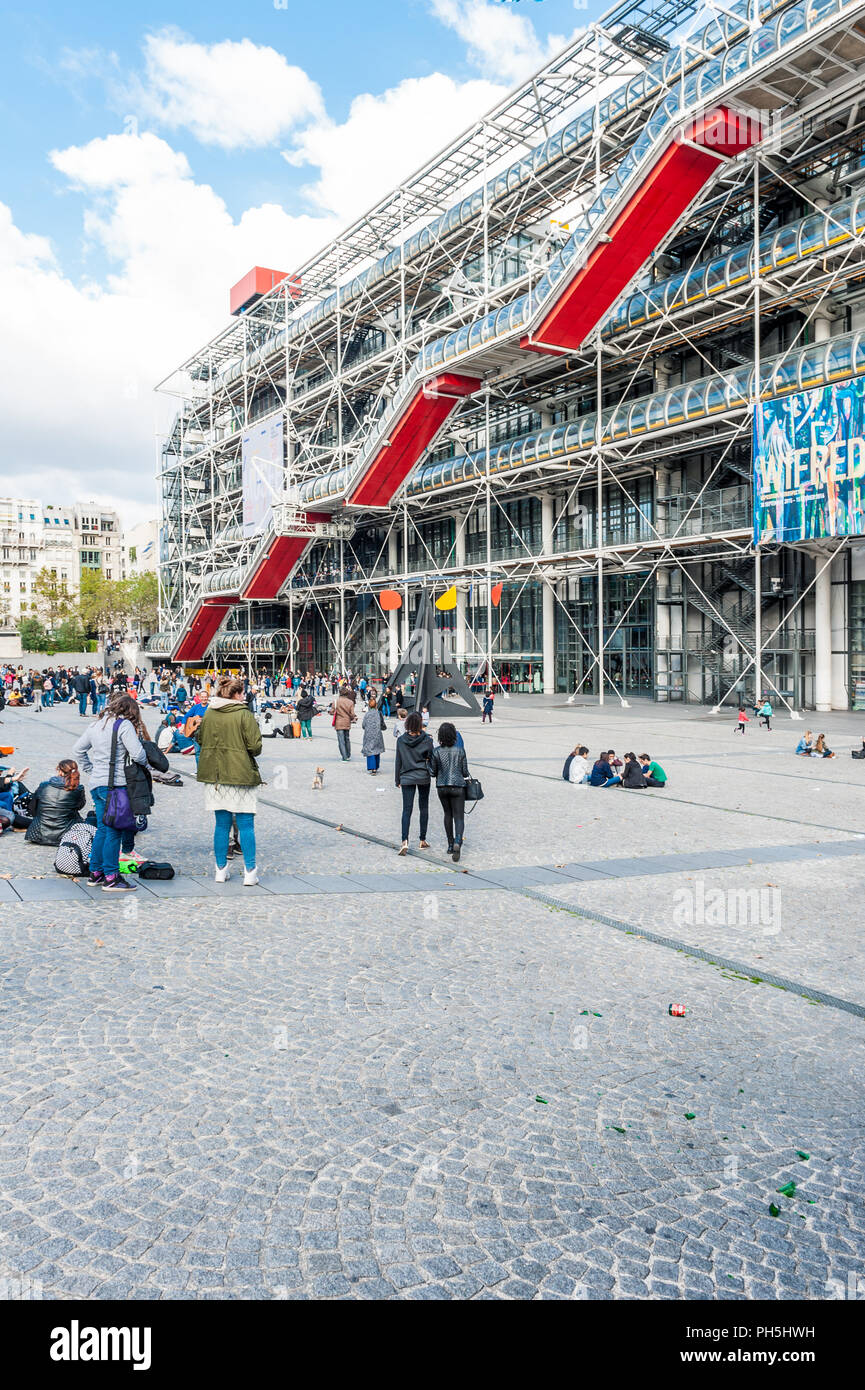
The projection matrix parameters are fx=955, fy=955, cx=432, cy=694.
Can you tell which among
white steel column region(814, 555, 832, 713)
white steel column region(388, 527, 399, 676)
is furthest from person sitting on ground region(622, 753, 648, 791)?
white steel column region(388, 527, 399, 676)

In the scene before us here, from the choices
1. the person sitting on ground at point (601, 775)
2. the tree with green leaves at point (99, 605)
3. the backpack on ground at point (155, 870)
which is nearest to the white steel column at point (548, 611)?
the person sitting on ground at point (601, 775)

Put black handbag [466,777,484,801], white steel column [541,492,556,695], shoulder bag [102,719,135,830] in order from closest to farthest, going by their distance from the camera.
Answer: shoulder bag [102,719,135,830] → black handbag [466,777,484,801] → white steel column [541,492,556,695]

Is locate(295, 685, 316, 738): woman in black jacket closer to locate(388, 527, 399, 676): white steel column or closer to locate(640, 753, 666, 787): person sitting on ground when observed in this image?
locate(640, 753, 666, 787): person sitting on ground

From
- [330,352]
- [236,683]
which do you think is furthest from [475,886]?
[330,352]

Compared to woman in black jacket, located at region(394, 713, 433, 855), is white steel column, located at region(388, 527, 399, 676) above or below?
above

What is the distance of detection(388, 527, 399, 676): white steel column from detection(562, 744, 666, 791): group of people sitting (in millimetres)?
32042

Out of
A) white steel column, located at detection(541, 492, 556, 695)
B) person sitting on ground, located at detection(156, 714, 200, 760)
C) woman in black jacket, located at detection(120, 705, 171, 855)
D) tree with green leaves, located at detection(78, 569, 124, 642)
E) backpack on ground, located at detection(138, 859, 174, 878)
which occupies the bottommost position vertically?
backpack on ground, located at detection(138, 859, 174, 878)

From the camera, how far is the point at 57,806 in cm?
914

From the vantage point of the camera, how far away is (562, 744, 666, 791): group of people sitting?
13945mm

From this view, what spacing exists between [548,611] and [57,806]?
104 feet

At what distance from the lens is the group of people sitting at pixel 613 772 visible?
13.9 metres

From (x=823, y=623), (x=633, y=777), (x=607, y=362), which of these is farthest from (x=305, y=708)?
(x=607, y=362)

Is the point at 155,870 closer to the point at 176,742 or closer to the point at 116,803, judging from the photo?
the point at 116,803

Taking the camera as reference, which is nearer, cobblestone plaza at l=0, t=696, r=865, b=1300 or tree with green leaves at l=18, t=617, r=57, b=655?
cobblestone plaza at l=0, t=696, r=865, b=1300
